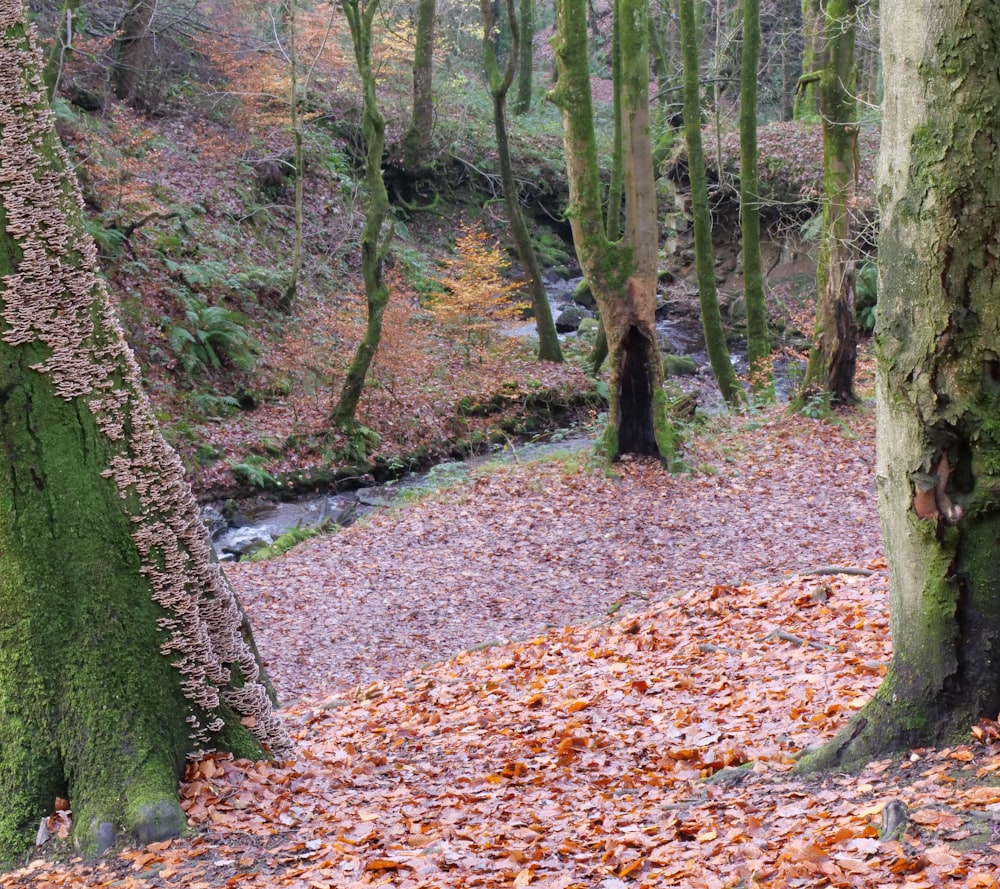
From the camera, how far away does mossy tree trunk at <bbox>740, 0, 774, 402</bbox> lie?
50.8 ft

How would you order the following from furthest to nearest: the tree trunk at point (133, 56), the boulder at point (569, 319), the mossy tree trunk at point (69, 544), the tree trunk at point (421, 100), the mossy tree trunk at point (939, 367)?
the boulder at point (569, 319) → the tree trunk at point (421, 100) → the tree trunk at point (133, 56) → the mossy tree trunk at point (69, 544) → the mossy tree trunk at point (939, 367)

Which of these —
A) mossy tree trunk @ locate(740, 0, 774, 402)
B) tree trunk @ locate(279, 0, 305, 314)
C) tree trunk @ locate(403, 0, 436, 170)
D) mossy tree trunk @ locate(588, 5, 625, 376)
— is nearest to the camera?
mossy tree trunk @ locate(740, 0, 774, 402)

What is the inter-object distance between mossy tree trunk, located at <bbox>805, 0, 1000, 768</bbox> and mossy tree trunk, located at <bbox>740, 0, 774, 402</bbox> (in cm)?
1283

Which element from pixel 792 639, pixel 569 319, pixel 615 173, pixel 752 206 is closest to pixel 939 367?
pixel 792 639

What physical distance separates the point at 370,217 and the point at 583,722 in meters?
12.3

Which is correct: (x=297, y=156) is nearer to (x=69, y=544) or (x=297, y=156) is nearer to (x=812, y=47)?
(x=812, y=47)

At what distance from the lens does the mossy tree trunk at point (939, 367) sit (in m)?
3.19

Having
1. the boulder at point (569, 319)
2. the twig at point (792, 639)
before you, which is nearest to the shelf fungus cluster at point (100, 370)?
the twig at point (792, 639)

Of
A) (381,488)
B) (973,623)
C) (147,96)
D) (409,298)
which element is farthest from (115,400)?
(147,96)

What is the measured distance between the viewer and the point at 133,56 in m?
21.8

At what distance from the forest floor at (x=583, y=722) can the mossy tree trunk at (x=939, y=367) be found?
264mm

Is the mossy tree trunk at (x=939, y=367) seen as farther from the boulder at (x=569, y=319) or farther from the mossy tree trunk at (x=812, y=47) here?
the boulder at (x=569, y=319)

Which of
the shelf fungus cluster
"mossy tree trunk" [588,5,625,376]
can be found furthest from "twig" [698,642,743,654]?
"mossy tree trunk" [588,5,625,376]

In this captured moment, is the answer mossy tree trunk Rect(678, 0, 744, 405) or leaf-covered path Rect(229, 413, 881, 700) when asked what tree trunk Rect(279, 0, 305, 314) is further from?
leaf-covered path Rect(229, 413, 881, 700)
